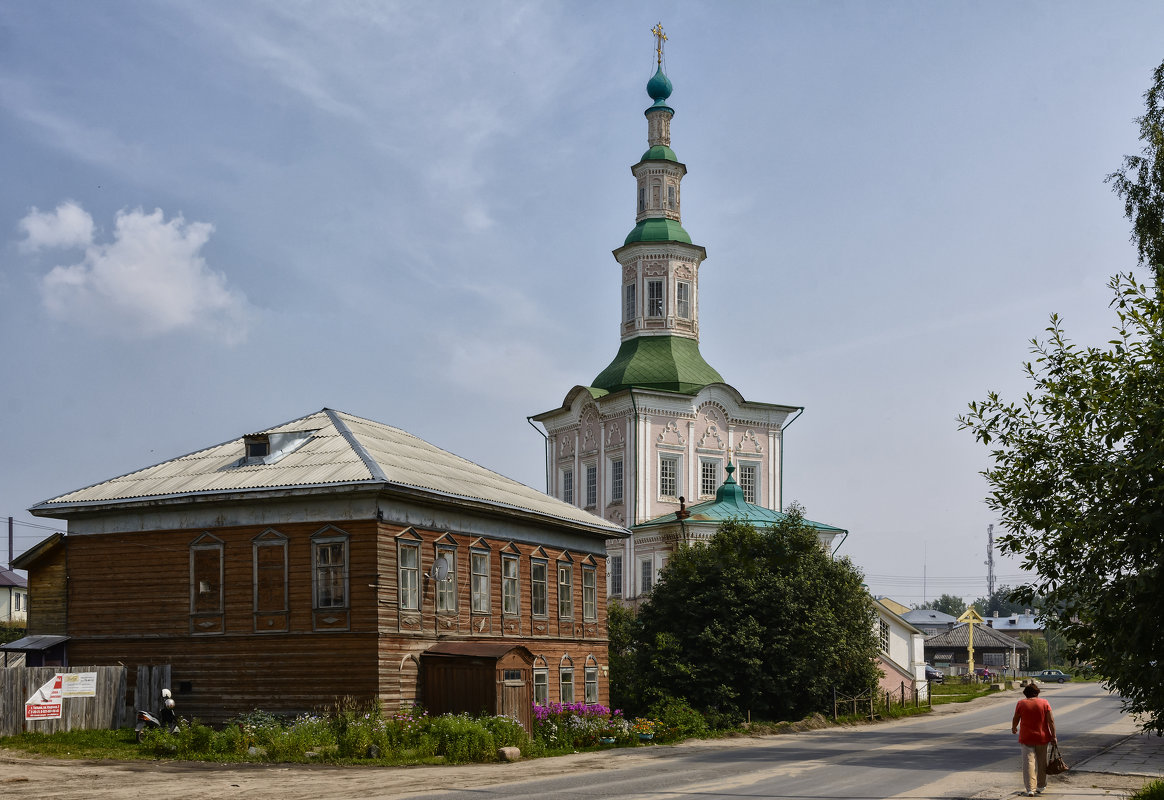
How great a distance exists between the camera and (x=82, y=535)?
28672 mm

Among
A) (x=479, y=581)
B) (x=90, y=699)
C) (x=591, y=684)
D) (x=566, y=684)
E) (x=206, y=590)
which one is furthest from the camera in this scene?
(x=591, y=684)

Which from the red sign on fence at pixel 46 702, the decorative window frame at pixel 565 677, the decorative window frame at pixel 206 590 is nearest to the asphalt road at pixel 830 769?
the decorative window frame at pixel 565 677

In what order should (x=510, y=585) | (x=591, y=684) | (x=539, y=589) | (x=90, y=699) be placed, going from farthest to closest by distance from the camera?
(x=591, y=684) < (x=539, y=589) < (x=510, y=585) < (x=90, y=699)

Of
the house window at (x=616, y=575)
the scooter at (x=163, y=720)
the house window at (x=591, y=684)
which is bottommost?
the house window at (x=591, y=684)

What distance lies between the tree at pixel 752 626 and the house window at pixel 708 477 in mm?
19844

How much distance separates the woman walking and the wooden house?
460 inches

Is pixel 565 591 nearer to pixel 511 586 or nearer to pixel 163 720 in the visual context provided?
pixel 511 586

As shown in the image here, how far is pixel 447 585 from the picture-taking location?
28.3 meters

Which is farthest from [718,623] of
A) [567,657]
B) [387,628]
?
[387,628]

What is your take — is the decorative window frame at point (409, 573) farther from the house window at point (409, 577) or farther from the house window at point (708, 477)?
the house window at point (708, 477)

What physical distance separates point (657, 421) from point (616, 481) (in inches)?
143

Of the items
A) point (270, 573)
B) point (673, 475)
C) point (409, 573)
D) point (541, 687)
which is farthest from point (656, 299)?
point (270, 573)

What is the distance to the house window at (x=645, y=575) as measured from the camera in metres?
55.8

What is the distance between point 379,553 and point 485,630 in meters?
4.74
